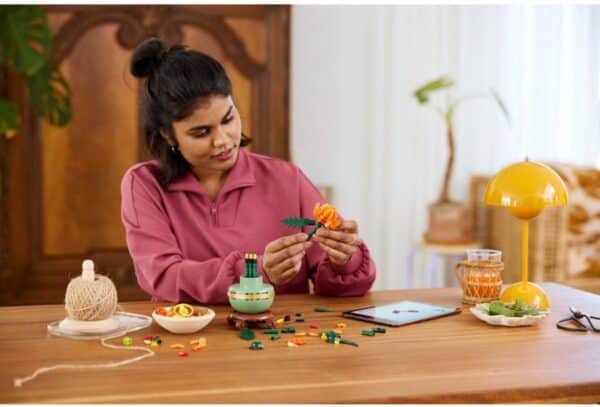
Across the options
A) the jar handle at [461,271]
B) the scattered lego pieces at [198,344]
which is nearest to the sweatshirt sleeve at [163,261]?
the scattered lego pieces at [198,344]

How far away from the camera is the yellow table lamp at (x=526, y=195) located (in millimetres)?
1951

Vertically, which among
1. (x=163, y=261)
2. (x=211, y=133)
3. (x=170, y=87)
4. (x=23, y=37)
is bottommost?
(x=163, y=261)

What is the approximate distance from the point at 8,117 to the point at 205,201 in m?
1.78

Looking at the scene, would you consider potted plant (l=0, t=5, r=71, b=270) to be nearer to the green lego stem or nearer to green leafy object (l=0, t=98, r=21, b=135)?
green leafy object (l=0, t=98, r=21, b=135)

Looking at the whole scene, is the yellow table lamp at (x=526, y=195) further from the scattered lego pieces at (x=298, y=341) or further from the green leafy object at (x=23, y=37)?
the green leafy object at (x=23, y=37)

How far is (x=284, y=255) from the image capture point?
192cm

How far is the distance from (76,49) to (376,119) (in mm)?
1738

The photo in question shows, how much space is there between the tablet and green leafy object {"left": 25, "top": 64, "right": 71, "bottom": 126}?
2267mm

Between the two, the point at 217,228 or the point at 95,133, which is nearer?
the point at 217,228

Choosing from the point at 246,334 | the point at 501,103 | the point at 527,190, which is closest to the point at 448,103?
the point at 501,103

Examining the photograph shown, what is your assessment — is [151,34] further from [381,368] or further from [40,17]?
[381,368]

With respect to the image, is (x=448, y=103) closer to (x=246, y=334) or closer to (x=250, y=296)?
(x=250, y=296)

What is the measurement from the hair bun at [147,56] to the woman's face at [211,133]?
18 centimetres

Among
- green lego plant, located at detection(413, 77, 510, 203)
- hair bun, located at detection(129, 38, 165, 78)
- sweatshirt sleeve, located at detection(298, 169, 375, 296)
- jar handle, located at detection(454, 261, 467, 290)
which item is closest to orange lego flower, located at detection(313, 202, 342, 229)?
sweatshirt sleeve, located at detection(298, 169, 375, 296)
